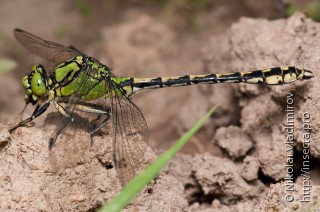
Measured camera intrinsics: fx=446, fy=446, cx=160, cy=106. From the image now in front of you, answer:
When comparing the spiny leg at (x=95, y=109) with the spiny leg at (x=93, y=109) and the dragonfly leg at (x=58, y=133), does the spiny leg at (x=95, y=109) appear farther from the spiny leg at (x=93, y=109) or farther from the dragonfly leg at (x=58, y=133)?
the dragonfly leg at (x=58, y=133)

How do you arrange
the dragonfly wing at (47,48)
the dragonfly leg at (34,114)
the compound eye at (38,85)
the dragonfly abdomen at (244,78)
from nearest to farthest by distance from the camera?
the dragonfly leg at (34,114) < the dragonfly abdomen at (244,78) < the compound eye at (38,85) < the dragonfly wing at (47,48)

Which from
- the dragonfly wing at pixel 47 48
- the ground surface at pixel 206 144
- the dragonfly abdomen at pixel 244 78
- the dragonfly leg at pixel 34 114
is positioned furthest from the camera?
the dragonfly wing at pixel 47 48

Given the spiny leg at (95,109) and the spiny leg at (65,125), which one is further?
the spiny leg at (95,109)

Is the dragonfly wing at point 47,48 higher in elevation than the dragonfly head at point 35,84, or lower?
higher

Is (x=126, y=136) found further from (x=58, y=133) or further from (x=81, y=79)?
(x=81, y=79)

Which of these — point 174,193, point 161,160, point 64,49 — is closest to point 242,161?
point 174,193

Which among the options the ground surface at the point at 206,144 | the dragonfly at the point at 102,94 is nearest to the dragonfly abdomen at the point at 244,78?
the dragonfly at the point at 102,94

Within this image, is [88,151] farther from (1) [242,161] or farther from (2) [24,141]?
(1) [242,161]
